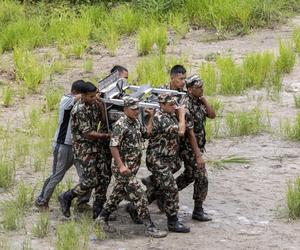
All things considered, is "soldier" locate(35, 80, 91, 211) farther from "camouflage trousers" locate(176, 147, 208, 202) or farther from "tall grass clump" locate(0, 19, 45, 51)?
"tall grass clump" locate(0, 19, 45, 51)

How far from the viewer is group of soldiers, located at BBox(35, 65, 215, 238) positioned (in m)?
8.27

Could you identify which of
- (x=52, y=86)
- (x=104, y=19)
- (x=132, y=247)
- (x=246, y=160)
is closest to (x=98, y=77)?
(x=52, y=86)

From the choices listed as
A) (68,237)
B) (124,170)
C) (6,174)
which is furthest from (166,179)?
(6,174)

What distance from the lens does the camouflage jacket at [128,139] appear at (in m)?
8.18

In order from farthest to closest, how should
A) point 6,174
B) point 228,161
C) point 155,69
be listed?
point 155,69, point 228,161, point 6,174

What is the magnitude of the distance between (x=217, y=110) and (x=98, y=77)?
8.51 ft

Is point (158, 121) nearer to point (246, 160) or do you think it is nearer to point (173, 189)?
point (173, 189)

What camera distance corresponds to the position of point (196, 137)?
8.73 meters

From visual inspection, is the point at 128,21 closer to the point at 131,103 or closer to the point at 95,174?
the point at 95,174

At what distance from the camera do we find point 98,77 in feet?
46.0

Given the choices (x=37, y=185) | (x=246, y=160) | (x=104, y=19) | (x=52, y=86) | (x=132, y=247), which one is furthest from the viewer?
(x=104, y=19)

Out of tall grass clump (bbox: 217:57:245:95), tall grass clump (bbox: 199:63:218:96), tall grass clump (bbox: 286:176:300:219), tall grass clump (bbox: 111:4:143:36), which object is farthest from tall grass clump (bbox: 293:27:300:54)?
tall grass clump (bbox: 286:176:300:219)

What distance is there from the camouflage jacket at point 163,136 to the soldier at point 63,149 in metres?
0.85

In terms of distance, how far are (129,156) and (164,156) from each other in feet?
1.30
